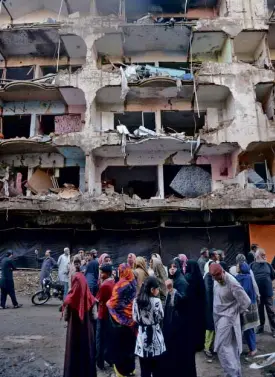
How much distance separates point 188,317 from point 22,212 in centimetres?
1239

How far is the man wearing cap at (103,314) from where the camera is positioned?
514 cm

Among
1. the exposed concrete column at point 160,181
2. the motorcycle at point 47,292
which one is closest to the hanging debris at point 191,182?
the exposed concrete column at point 160,181

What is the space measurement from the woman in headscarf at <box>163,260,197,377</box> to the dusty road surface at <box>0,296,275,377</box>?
0.95 meters

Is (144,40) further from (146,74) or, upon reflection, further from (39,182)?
(39,182)

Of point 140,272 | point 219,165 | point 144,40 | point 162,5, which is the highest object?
point 162,5

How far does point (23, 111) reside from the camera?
18922mm

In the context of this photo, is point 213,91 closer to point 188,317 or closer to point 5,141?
point 5,141

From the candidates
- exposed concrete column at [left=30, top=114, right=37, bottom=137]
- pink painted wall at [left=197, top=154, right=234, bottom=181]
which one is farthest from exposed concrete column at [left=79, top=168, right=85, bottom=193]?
pink painted wall at [left=197, top=154, right=234, bottom=181]

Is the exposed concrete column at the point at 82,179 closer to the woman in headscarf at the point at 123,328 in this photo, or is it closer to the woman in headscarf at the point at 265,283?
the woman in headscarf at the point at 265,283

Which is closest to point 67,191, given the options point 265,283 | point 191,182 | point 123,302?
point 191,182

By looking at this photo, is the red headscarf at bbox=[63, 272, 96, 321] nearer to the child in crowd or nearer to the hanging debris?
the child in crowd

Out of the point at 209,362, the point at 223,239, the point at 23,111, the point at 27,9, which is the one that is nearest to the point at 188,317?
the point at 209,362

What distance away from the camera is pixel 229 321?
15.0ft

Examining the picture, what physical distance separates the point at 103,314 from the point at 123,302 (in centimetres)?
90
